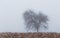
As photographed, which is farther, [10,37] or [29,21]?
[29,21]

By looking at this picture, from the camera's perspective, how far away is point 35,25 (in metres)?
17.5

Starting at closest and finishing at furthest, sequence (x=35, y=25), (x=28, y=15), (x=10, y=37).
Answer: (x=10, y=37) < (x=28, y=15) < (x=35, y=25)

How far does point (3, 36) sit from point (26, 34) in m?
0.18

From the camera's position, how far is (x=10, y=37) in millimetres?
1096

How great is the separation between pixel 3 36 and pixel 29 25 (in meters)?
15.9

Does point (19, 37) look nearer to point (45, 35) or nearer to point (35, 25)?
point (45, 35)

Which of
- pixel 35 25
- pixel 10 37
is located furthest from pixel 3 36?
pixel 35 25

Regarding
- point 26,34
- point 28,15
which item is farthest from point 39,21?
point 26,34

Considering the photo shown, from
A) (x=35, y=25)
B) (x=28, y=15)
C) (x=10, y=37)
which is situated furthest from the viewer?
(x=35, y=25)

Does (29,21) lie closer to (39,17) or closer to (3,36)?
(39,17)

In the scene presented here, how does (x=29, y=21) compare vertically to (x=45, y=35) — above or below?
→ above

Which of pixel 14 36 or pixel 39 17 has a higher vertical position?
pixel 39 17

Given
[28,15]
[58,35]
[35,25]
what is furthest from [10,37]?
[35,25]

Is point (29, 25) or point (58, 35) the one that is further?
point (29, 25)
